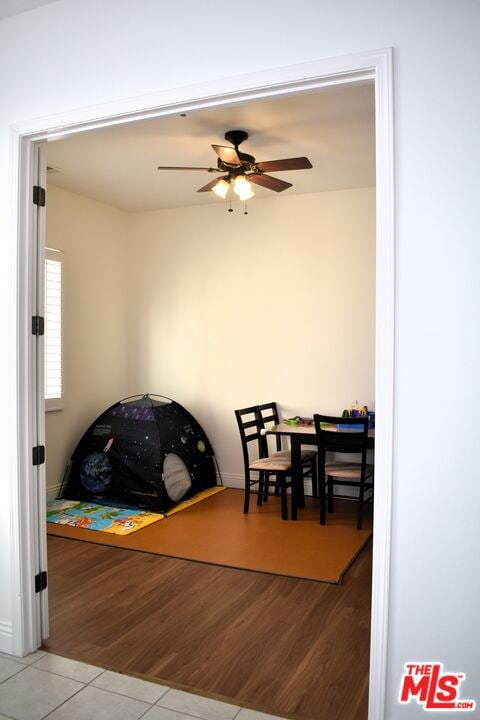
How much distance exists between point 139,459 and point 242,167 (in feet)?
8.36

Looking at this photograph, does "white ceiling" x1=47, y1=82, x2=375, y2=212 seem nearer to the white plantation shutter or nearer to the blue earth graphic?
the white plantation shutter

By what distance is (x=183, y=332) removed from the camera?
6164 millimetres

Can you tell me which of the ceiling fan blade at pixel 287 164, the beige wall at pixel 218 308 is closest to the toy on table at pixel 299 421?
the beige wall at pixel 218 308

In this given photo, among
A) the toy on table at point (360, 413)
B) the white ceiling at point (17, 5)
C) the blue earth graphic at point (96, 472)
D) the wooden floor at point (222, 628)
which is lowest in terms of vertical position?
the wooden floor at point (222, 628)

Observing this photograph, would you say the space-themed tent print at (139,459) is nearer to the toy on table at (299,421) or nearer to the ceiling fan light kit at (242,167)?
Answer: the toy on table at (299,421)

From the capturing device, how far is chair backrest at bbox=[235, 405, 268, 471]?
5.00 meters

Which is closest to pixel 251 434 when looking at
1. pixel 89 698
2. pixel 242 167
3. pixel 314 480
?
pixel 314 480

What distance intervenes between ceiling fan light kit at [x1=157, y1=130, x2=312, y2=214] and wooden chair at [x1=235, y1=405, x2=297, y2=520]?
1820 millimetres

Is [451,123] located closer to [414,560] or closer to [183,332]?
[414,560]

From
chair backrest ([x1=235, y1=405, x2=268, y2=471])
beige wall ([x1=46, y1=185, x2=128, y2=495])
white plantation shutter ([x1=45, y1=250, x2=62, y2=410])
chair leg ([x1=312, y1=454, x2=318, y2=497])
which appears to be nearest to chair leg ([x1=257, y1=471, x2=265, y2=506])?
chair backrest ([x1=235, y1=405, x2=268, y2=471])

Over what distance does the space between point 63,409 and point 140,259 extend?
1.83 m

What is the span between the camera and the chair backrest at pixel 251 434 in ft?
16.4

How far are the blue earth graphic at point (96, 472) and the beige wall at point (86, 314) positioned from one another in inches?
12.1

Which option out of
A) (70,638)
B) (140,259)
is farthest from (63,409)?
(70,638)
